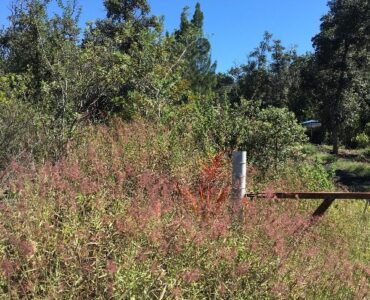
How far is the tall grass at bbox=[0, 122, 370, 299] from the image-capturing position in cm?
306

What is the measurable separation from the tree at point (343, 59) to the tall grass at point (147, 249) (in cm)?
2296

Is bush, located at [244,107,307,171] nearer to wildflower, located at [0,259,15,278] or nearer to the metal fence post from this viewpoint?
the metal fence post

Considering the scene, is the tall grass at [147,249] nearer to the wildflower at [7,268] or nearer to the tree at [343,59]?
the wildflower at [7,268]

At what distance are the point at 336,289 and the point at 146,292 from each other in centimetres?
172

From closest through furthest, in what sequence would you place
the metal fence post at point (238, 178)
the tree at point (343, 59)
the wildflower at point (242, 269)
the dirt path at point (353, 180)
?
the wildflower at point (242, 269) < the metal fence post at point (238, 178) < the dirt path at point (353, 180) < the tree at point (343, 59)

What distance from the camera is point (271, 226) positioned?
12.7 feet

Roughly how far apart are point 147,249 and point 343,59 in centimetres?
2543

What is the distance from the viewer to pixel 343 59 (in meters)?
26.8

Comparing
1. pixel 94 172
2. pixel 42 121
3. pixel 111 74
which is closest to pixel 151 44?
pixel 111 74

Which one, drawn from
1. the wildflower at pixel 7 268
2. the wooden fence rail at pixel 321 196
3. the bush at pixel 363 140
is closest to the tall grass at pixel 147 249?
the wildflower at pixel 7 268

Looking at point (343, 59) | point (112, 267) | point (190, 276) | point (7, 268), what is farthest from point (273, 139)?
point (343, 59)

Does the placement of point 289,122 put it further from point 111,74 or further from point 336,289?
point 336,289

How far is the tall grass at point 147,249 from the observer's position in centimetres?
306

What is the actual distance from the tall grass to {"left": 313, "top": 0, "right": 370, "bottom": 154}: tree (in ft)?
75.3
